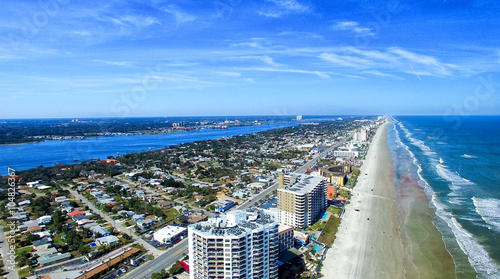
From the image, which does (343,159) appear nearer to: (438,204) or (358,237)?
(438,204)

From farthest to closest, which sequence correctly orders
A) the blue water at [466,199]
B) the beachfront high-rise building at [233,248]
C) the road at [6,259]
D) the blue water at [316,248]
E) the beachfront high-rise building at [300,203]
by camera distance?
the beachfront high-rise building at [300,203] → the blue water at [316,248] → the blue water at [466,199] → the road at [6,259] → the beachfront high-rise building at [233,248]

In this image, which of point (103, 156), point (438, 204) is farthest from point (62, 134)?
point (438, 204)

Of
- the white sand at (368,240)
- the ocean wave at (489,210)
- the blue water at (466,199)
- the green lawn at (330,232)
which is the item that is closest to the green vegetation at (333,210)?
the white sand at (368,240)

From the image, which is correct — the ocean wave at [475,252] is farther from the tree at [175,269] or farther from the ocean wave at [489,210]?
the tree at [175,269]

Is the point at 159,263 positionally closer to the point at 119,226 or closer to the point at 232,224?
Answer: the point at 232,224

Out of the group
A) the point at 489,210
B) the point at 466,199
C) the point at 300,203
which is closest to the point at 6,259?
the point at 300,203

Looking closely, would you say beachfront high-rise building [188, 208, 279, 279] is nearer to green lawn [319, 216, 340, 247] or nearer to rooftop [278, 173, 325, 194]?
green lawn [319, 216, 340, 247]
